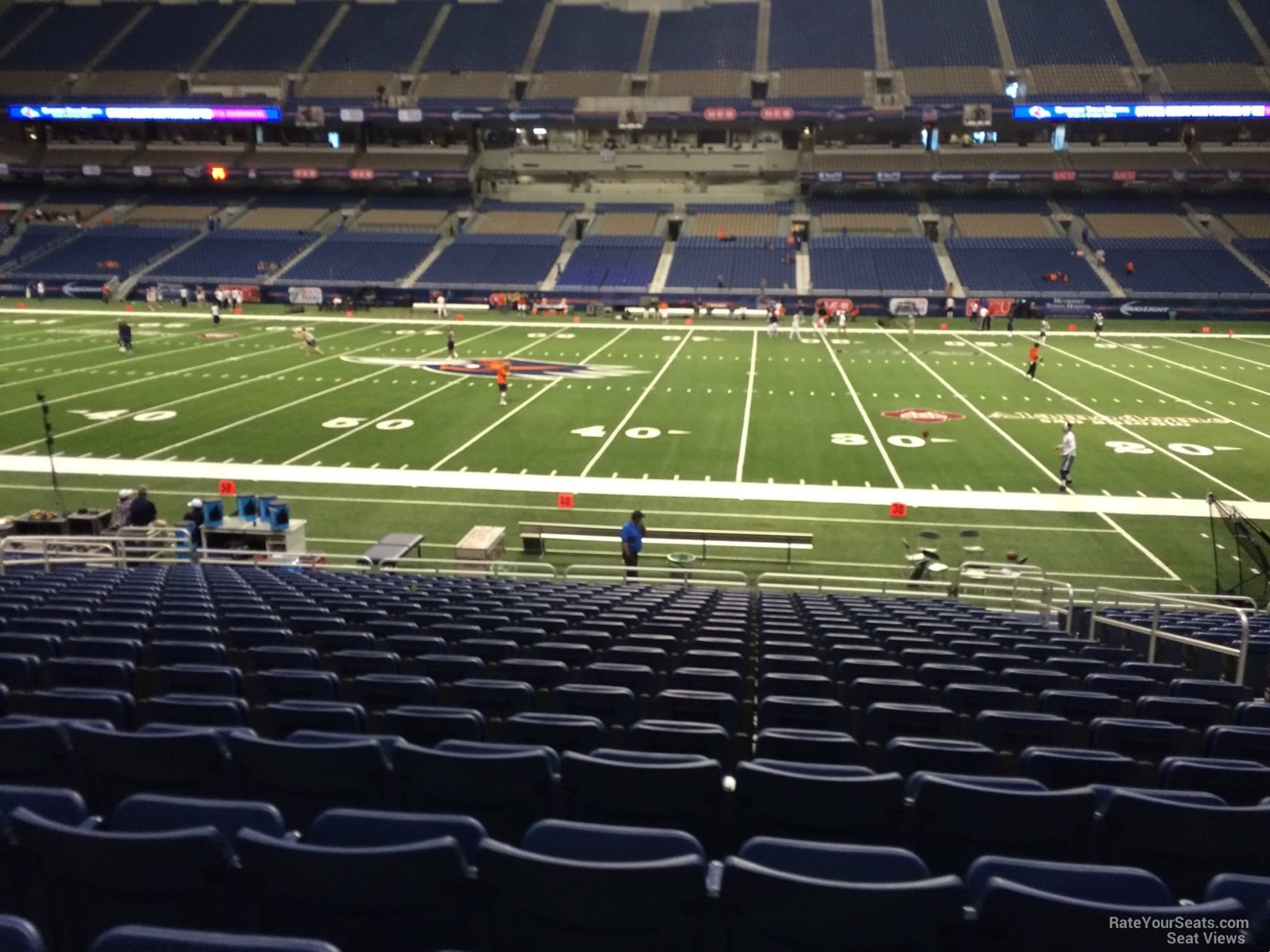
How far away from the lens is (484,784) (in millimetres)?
3459

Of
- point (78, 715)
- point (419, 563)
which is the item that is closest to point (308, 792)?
point (78, 715)

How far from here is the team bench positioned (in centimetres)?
1557

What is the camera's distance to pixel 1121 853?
327 centimetres

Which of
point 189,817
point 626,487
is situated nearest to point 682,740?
point 189,817

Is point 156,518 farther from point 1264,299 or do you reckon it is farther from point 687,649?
point 1264,299

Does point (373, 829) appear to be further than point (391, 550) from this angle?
No

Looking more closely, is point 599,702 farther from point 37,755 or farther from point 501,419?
point 501,419

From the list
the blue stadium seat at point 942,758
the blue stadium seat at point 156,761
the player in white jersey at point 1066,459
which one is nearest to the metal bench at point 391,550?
the blue stadium seat at point 156,761

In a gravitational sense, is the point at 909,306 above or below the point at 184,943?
above

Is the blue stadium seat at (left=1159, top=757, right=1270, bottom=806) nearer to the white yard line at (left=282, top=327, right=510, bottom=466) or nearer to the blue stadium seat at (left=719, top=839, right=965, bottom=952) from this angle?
the blue stadium seat at (left=719, top=839, right=965, bottom=952)

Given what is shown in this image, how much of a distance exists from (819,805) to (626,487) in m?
16.1

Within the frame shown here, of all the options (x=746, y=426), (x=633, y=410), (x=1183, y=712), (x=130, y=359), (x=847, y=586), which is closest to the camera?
(x=1183, y=712)

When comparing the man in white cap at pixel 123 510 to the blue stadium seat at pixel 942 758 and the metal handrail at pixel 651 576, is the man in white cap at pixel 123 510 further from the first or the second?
the blue stadium seat at pixel 942 758

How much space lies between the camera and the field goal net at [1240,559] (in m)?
13.2
